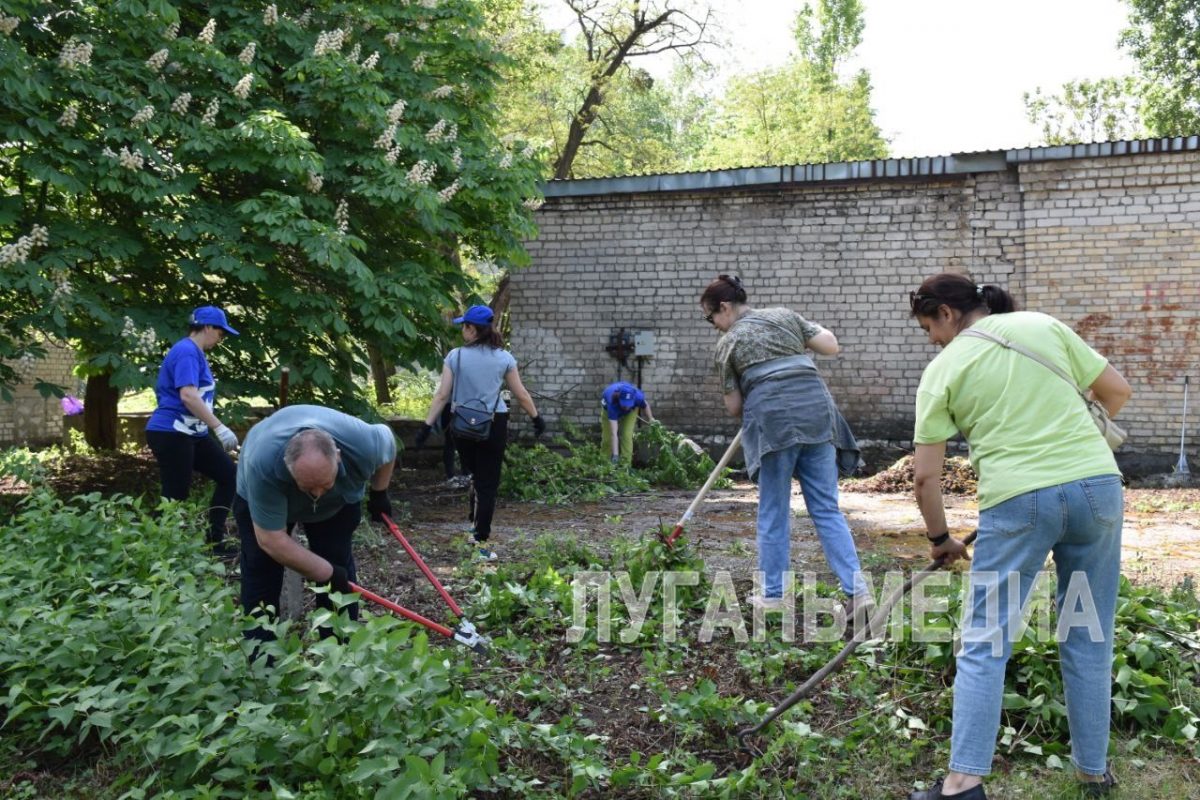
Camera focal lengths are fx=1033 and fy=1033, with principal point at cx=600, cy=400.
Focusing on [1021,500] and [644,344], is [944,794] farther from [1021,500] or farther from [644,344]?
[644,344]

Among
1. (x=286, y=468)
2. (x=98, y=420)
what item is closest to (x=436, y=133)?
(x=286, y=468)

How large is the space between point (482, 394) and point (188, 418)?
1779 mm

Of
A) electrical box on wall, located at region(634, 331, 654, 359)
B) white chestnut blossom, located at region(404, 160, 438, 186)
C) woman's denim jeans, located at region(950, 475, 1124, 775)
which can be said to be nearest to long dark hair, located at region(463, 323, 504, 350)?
Result: white chestnut blossom, located at region(404, 160, 438, 186)

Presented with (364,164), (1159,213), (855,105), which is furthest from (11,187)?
(855,105)

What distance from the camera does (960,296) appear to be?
3.24 meters

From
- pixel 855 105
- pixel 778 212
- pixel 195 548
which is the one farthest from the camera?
pixel 855 105

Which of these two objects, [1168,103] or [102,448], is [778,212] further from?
[1168,103]

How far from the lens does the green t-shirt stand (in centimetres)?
301

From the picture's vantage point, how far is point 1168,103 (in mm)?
27344

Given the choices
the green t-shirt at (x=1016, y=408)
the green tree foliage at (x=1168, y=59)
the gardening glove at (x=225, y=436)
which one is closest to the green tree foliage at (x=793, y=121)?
the green tree foliage at (x=1168, y=59)

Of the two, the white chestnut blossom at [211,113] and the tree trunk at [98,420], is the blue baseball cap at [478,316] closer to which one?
the white chestnut blossom at [211,113]

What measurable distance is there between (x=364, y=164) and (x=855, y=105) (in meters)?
25.1

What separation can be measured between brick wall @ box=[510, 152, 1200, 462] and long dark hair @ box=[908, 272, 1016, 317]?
29.0ft

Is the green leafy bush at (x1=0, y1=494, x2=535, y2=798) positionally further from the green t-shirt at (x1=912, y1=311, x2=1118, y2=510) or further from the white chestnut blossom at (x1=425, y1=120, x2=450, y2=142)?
the white chestnut blossom at (x1=425, y1=120, x2=450, y2=142)
